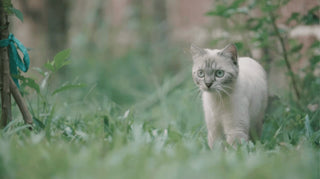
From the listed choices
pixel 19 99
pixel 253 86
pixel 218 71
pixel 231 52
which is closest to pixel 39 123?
pixel 19 99

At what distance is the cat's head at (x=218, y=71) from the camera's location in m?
2.65

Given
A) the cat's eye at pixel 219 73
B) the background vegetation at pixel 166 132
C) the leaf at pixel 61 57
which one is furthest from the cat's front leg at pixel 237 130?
the leaf at pixel 61 57

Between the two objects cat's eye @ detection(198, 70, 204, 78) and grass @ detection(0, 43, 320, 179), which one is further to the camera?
cat's eye @ detection(198, 70, 204, 78)

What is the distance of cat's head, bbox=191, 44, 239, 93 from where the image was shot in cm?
265

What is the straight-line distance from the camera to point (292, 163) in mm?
1797

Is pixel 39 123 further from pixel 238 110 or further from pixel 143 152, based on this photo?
pixel 238 110

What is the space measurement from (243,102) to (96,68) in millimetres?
4523

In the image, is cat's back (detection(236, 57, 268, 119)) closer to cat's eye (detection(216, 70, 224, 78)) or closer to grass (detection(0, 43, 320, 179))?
cat's eye (detection(216, 70, 224, 78))

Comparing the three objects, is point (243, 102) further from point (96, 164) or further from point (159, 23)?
point (159, 23)


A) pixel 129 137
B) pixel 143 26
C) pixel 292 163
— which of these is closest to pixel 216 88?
pixel 129 137

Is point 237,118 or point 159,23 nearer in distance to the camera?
point 237,118

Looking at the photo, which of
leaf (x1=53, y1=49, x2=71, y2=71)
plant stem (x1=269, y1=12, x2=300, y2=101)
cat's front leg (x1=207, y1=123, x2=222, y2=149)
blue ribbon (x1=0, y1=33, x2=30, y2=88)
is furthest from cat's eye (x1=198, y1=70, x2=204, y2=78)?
blue ribbon (x1=0, y1=33, x2=30, y2=88)

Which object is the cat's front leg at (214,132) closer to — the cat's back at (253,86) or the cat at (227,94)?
the cat at (227,94)

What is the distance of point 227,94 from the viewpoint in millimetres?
2729
